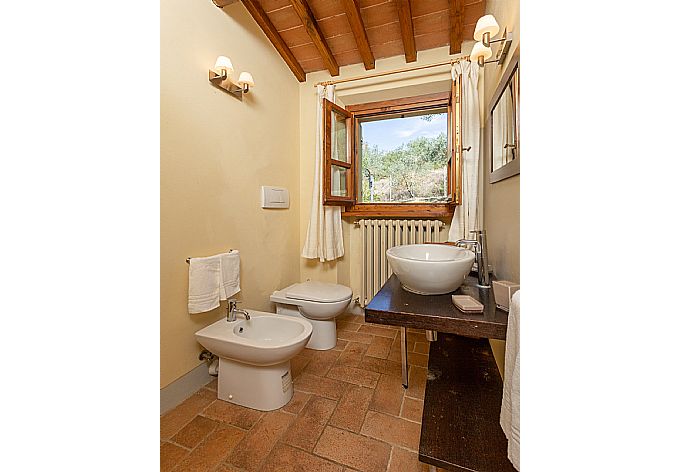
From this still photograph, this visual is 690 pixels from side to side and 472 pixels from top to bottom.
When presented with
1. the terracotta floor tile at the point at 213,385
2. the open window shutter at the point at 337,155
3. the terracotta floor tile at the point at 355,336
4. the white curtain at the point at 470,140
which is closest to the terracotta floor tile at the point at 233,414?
the terracotta floor tile at the point at 213,385

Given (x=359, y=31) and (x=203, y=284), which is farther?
(x=359, y=31)

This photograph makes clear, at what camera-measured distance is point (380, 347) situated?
7.27 feet

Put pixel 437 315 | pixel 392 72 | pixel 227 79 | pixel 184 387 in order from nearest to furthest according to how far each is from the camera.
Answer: pixel 437 315 → pixel 184 387 → pixel 227 79 → pixel 392 72

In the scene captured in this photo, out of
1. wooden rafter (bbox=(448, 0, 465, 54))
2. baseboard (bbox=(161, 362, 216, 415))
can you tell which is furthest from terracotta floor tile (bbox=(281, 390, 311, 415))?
wooden rafter (bbox=(448, 0, 465, 54))

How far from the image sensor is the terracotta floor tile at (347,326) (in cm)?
255

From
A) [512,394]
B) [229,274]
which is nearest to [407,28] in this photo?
[229,274]

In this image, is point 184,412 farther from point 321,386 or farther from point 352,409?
point 352,409

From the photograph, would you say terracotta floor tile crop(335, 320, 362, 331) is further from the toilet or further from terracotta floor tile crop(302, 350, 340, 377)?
terracotta floor tile crop(302, 350, 340, 377)

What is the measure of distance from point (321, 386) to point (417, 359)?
30.1 inches

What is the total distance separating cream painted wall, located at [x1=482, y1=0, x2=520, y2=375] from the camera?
123 centimetres
